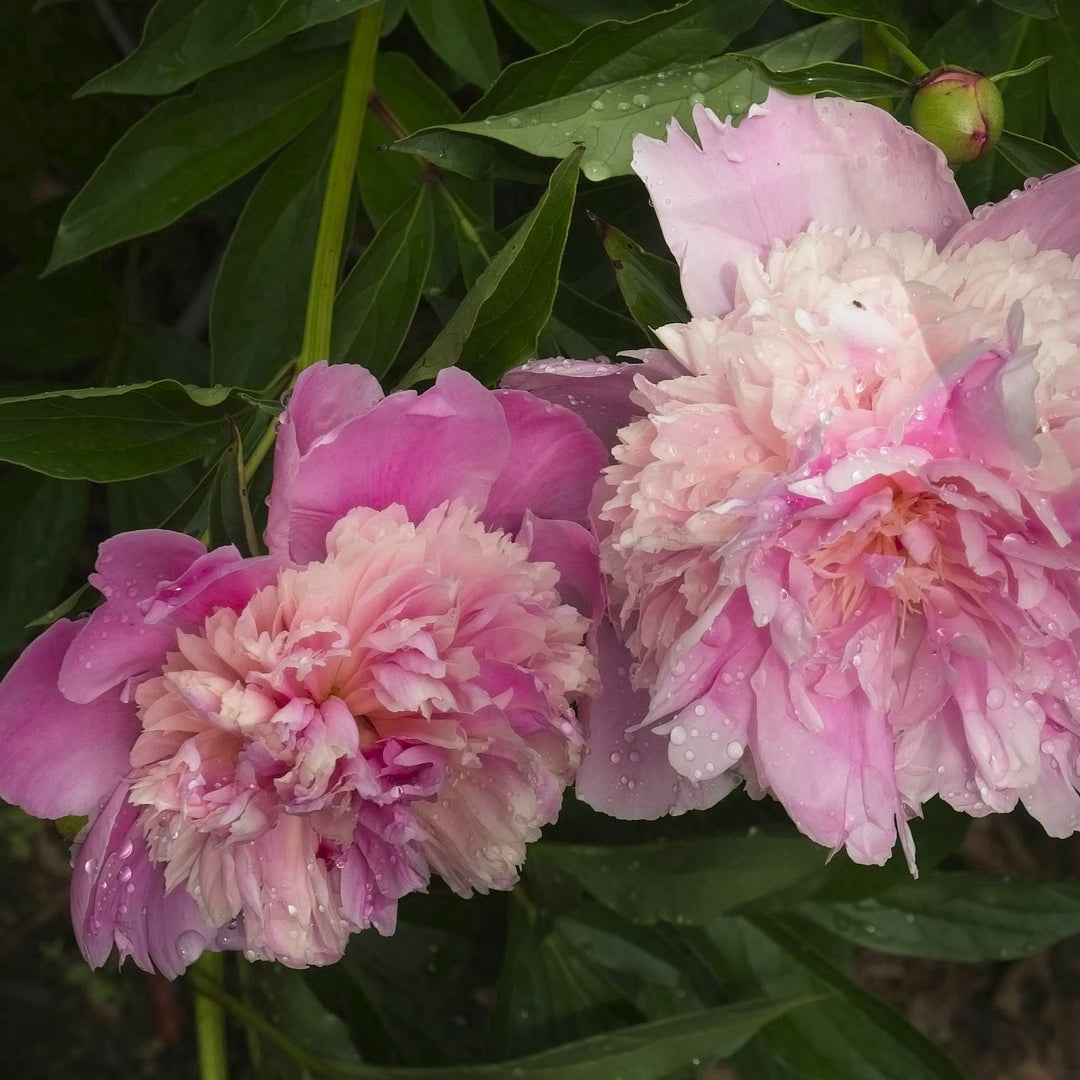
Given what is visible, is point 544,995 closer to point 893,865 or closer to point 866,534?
point 893,865

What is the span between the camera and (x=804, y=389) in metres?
0.46

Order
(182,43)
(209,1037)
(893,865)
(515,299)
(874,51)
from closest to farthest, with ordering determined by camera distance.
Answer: (515,299) < (874,51) < (182,43) < (209,1037) < (893,865)

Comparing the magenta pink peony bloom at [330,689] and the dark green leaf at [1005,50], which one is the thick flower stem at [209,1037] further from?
the dark green leaf at [1005,50]

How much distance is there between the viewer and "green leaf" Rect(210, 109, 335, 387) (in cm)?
89

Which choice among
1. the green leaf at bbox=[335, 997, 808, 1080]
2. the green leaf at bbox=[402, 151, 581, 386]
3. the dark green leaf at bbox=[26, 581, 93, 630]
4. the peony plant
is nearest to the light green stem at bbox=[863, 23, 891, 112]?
the peony plant

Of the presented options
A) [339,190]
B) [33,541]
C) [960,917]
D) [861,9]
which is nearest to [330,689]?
[339,190]

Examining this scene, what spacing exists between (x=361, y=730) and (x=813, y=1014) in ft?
2.31

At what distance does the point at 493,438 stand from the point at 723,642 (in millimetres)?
132

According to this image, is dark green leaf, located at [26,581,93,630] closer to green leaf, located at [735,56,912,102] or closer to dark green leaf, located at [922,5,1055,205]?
green leaf, located at [735,56,912,102]

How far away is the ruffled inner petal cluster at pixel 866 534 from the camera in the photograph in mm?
459

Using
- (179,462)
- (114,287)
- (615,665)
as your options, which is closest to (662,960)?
(615,665)

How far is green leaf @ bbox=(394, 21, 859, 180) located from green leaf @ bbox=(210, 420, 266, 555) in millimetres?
179

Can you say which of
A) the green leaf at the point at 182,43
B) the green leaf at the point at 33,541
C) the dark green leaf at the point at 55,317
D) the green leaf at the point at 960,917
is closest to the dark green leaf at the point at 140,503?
the green leaf at the point at 33,541

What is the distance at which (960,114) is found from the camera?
1.74 feet
